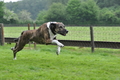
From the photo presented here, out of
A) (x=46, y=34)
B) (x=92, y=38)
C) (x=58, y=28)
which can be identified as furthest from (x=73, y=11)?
(x=58, y=28)

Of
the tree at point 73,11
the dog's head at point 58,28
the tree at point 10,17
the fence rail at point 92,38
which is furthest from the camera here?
the tree at point 73,11

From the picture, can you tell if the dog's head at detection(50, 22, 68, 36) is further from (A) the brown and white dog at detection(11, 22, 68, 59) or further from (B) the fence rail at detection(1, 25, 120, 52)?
(B) the fence rail at detection(1, 25, 120, 52)

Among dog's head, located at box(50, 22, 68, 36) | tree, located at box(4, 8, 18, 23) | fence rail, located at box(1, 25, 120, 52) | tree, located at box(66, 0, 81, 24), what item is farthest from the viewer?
tree, located at box(66, 0, 81, 24)

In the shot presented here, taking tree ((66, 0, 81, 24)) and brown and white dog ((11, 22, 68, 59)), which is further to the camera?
tree ((66, 0, 81, 24))

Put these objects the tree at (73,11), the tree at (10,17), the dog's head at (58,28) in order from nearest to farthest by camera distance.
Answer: the dog's head at (58,28)
the tree at (10,17)
the tree at (73,11)

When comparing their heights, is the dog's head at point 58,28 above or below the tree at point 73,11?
below

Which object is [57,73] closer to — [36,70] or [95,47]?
[36,70]

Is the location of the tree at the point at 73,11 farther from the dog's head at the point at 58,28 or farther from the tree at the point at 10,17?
the dog's head at the point at 58,28

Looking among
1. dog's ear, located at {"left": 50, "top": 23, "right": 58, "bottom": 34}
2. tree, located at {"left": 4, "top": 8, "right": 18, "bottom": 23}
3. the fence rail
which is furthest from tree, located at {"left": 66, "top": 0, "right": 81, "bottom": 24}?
dog's ear, located at {"left": 50, "top": 23, "right": 58, "bottom": 34}

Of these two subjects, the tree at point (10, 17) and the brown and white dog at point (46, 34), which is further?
the tree at point (10, 17)

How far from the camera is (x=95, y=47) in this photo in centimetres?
1334

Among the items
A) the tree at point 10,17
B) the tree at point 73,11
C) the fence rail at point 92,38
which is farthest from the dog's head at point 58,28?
the tree at point 73,11

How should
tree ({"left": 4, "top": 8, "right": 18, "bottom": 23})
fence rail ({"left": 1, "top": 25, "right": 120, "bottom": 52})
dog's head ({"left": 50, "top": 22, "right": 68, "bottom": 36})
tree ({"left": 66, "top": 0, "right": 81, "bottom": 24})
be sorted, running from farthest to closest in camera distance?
tree ({"left": 66, "top": 0, "right": 81, "bottom": 24}) < tree ({"left": 4, "top": 8, "right": 18, "bottom": 23}) < fence rail ({"left": 1, "top": 25, "right": 120, "bottom": 52}) < dog's head ({"left": 50, "top": 22, "right": 68, "bottom": 36})

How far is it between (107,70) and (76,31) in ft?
24.5
